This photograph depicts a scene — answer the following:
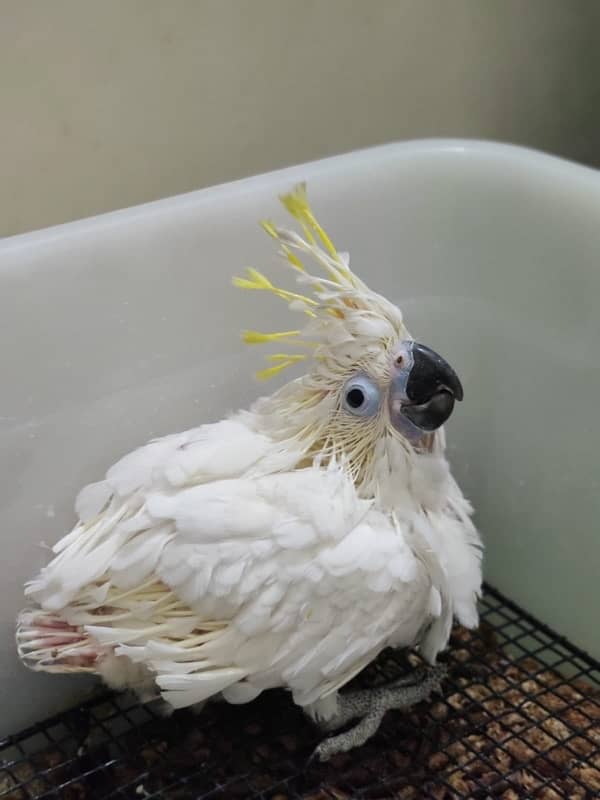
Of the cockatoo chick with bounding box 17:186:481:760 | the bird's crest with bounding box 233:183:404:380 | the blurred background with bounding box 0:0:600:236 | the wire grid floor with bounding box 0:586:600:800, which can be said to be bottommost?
the wire grid floor with bounding box 0:586:600:800

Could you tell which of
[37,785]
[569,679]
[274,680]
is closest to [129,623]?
[274,680]

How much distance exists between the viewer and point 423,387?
782mm

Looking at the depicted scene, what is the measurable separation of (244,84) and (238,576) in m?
0.66

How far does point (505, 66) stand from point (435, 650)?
88cm

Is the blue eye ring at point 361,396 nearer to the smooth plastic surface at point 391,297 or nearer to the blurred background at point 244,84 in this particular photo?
the smooth plastic surface at point 391,297

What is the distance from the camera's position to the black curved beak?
783mm

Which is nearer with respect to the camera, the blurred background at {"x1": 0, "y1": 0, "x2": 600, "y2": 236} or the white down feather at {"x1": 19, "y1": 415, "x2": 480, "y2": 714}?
the white down feather at {"x1": 19, "y1": 415, "x2": 480, "y2": 714}

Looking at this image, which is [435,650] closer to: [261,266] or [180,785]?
[180,785]

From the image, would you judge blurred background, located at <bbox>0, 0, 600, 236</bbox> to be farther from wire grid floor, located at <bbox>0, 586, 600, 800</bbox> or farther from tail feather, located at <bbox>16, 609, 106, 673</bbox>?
wire grid floor, located at <bbox>0, 586, 600, 800</bbox>

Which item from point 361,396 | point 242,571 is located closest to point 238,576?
point 242,571

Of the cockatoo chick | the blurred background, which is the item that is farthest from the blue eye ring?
the blurred background

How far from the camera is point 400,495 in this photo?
0.83 m

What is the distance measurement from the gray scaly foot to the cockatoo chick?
100 mm

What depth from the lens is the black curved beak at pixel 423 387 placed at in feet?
2.57
